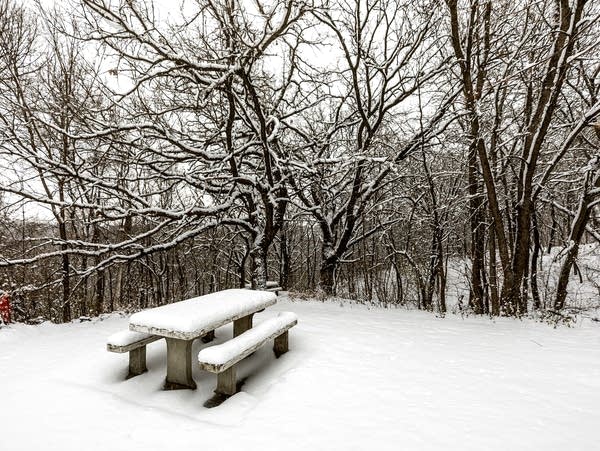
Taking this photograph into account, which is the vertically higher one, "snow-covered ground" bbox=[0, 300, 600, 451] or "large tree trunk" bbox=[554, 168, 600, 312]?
"large tree trunk" bbox=[554, 168, 600, 312]

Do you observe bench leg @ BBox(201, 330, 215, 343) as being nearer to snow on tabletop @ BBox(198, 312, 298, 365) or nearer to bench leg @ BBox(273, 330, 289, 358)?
bench leg @ BBox(273, 330, 289, 358)

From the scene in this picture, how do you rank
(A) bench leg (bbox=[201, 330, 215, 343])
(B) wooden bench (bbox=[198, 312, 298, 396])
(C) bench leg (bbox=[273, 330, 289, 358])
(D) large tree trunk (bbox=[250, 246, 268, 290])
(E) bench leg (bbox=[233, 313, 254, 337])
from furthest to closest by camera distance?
(D) large tree trunk (bbox=[250, 246, 268, 290]) < (A) bench leg (bbox=[201, 330, 215, 343]) < (E) bench leg (bbox=[233, 313, 254, 337]) < (C) bench leg (bbox=[273, 330, 289, 358]) < (B) wooden bench (bbox=[198, 312, 298, 396])

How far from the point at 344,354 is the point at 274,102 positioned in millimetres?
6588

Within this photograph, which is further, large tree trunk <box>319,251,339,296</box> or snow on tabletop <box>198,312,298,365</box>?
large tree trunk <box>319,251,339,296</box>

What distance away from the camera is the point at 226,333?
467 centimetres

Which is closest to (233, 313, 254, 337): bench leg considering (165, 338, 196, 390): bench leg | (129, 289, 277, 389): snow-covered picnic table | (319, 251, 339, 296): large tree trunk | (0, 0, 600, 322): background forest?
(129, 289, 277, 389): snow-covered picnic table

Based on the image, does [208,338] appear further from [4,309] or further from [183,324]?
[4,309]

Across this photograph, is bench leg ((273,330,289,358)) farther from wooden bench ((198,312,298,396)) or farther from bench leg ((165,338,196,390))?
bench leg ((165,338,196,390))

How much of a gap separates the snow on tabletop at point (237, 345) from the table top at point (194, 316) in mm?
221

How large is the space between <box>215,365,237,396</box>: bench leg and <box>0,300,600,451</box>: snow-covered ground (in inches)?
4.7

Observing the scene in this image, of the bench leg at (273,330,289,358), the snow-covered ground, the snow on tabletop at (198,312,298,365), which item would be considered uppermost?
the snow on tabletop at (198,312,298,365)

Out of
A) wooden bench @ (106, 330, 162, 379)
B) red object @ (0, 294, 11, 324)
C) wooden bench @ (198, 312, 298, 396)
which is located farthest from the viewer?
red object @ (0, 294, 11, 324)

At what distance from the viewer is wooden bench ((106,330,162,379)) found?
3.20 m

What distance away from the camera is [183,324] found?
3027 mm
